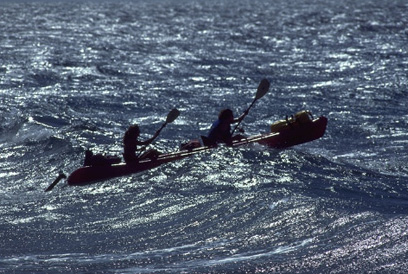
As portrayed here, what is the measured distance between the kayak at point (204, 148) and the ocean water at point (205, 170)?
24cm

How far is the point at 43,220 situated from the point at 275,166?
405 centimetres

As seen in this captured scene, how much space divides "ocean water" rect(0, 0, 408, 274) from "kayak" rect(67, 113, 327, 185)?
0.80ft

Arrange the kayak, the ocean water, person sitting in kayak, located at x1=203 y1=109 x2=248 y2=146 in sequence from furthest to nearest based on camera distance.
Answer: person sitting in kayak, located at x1=203 y1=109 x2=248 y2=146
the kayak
the ocean water

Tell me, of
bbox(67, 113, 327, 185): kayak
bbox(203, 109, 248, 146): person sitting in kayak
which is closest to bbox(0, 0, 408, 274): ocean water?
bbox(67, 113, 327, 185): kayak

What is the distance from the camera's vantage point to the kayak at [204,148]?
12711 millimetres

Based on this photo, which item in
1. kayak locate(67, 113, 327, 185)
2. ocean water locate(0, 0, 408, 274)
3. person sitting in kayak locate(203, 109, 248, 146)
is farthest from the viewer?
person sitting in kayak locate(203, 109, 248, 146)

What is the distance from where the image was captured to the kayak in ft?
41.7

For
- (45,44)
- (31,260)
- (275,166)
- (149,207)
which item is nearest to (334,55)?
(45,44)

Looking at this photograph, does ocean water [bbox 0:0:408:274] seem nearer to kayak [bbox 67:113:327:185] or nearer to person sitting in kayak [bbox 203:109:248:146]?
kayak [bbox 67:113:327:185]

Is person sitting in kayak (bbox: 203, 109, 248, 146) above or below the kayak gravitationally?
above

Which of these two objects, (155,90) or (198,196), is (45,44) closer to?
(155,90)

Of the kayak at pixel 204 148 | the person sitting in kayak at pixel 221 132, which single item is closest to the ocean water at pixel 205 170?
the kayak at pixel 204 148

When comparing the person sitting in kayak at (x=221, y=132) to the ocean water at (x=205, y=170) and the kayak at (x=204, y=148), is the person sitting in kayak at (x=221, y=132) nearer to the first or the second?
the kayak at (x=204, y=148)

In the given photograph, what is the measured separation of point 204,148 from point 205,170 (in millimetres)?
1122
